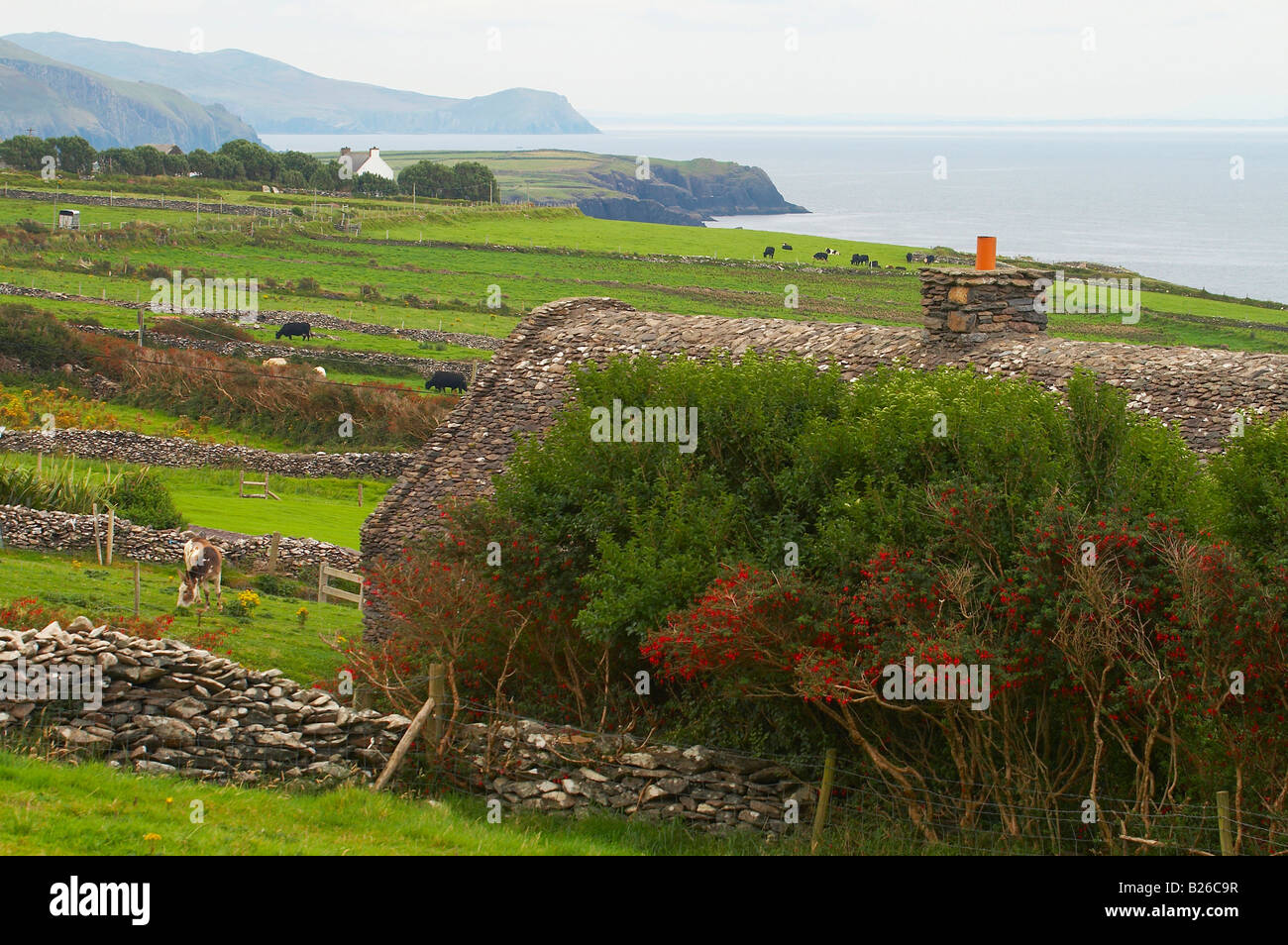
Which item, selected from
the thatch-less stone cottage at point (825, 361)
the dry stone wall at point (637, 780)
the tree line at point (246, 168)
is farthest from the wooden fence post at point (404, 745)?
the tree line at point (246, 168)

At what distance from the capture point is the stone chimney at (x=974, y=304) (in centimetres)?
2450

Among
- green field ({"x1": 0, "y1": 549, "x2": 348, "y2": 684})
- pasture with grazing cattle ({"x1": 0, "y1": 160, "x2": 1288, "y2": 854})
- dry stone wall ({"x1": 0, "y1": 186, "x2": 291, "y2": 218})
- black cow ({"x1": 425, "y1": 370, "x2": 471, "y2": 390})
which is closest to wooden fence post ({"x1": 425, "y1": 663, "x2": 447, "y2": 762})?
pasture with grazing cattle ({"x1": 0, "y1": 160, "x2": 1288, "y2": 854})

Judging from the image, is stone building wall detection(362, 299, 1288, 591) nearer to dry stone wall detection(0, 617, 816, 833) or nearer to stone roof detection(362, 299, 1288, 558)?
stone roof detection(362, 299, 1288, 558)

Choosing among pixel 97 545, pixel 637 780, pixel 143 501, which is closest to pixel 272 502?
pixel 143 501

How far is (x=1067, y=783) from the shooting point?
1523 cm

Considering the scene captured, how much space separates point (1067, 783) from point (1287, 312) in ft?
275

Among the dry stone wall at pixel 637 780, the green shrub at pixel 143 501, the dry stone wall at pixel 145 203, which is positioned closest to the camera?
the dry stone wall at pixel 637 780

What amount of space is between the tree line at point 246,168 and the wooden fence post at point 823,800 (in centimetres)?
13445

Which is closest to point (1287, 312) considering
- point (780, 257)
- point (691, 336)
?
point (780, 257)

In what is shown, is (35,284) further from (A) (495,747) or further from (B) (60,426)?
(A) (495,747)

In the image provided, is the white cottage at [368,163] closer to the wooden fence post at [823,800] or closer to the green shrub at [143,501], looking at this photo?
the green shrub at [143,501]

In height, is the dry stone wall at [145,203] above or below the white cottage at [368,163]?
below

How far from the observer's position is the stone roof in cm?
2095

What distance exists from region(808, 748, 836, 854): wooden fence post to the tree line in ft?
441
